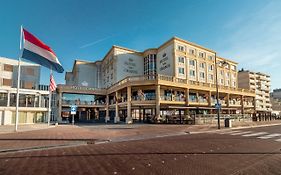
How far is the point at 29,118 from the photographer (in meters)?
33.8

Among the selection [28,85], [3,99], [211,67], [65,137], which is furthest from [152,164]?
[211,67]

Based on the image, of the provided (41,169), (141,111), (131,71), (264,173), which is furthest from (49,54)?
(131,71)

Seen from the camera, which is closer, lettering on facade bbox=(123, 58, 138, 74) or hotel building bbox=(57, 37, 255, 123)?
hotel building bbox=(57, 37, 255, 123)

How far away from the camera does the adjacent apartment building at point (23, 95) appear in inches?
1230

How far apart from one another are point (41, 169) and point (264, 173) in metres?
7.31

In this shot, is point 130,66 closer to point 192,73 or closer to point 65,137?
point 192,73

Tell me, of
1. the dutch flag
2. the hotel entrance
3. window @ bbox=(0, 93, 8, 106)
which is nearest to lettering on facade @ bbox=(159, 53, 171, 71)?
the hotel entrance

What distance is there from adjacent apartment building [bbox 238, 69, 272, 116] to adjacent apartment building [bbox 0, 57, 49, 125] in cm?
8331

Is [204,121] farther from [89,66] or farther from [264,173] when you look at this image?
[89,66]

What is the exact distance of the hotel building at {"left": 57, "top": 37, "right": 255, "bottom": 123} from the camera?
109 feet

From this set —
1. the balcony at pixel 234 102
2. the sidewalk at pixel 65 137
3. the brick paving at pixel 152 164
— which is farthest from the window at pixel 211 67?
the brick paving at pixel 152 164

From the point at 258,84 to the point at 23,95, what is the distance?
316ft

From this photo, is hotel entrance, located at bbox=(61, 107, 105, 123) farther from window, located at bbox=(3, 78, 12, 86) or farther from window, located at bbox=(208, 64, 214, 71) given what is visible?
window, located at bbox=(208, 64, 214, 71)

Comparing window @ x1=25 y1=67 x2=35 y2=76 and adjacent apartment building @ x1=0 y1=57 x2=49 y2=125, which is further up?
window @ x1=25 y1=67 x2=35 y2=76
